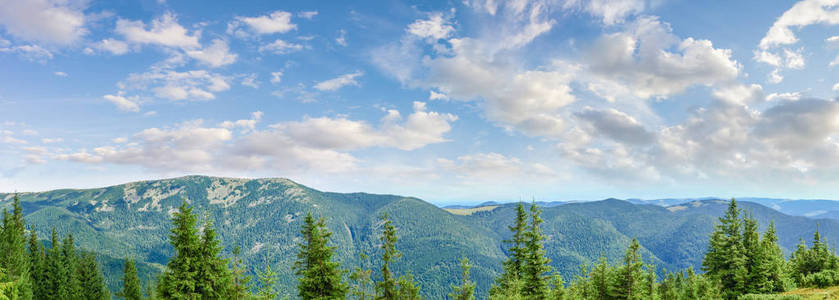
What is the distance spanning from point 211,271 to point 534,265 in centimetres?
2611

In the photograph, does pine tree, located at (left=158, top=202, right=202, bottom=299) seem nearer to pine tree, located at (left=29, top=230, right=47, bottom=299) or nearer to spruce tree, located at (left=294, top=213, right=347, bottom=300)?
spruce tree, located at (left=294, top=213, right=347, bottom=300)

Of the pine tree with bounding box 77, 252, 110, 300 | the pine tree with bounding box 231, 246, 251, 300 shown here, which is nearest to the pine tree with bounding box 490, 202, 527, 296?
the pine tree with bounding box 231, 246, 251, 300

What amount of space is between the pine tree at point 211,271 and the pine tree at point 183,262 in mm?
318

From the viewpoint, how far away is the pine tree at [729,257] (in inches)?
1710

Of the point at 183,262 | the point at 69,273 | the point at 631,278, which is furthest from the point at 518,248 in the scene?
the point at 69,273

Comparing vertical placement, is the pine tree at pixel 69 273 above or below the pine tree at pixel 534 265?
below

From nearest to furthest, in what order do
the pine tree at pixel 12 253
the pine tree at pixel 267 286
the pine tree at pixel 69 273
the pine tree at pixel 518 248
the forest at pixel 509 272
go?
the forest at pixel 509 272
the pine tree at pixel 267 286
the pine tree at pixel 518 248
the pine tree at pixel 12 253
the pine tree at pixel 69 273

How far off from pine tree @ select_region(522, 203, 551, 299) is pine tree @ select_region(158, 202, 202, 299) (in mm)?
25984

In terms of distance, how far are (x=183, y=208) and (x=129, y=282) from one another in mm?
65362

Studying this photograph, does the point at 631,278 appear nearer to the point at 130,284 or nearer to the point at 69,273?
the point at 130,284

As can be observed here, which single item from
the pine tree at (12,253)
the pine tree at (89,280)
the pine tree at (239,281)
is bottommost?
the pine tree at (89,280)

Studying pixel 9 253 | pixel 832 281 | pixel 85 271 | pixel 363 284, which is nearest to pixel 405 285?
pixel 363 284

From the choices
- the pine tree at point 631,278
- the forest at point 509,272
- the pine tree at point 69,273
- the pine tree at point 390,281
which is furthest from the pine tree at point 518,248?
the pine tree at point 69,273

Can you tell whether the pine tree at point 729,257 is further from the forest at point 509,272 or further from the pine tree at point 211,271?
the pine tree at point 211,271
